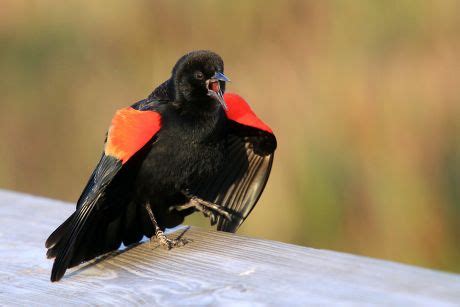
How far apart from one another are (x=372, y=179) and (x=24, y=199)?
1.36m

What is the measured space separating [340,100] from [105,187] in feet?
4.71

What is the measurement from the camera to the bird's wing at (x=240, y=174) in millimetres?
2766

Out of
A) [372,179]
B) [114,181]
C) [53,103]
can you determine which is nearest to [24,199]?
[114,181]

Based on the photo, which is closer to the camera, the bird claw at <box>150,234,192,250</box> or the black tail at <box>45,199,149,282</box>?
the black tail at <box>45,199,149,282</box>

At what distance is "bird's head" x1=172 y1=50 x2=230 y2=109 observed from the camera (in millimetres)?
2713

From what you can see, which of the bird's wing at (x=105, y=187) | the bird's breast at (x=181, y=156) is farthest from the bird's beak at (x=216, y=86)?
the bird's wing at (x=105, y=187)

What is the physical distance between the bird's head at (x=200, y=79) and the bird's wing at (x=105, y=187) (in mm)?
180

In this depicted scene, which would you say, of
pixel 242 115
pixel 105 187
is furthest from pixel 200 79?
pixel 105 187

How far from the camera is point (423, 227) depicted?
3387mm

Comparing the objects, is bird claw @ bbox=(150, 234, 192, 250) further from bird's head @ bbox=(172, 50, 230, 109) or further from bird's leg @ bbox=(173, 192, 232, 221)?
bird's head @ bbox=(172, 50, 230, 109)

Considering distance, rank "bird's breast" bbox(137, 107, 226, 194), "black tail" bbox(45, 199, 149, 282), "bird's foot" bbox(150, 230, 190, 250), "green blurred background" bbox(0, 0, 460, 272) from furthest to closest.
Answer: "green blurred background" bbox(0, 0, 460, 272), "bird's breast" bbox(137, 107, 226, 194), "bird's foot" bbox(150, 230, 190, 250), "black tail" bbox(45, 199, 149, 282)

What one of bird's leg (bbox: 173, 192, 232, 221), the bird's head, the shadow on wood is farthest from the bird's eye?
the shadow on wood

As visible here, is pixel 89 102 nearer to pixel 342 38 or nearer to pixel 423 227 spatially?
pixel 342 38

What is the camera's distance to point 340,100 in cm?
357
